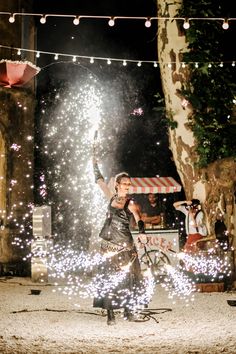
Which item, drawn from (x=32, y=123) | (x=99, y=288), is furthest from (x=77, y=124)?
(x=99, y=288)

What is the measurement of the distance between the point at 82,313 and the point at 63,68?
1075 cm

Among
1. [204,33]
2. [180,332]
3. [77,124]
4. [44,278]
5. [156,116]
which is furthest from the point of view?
[156,116]

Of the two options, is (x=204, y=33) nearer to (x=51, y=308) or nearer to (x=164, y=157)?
(x=51, y=308)

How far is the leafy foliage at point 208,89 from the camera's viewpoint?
10.2 meters

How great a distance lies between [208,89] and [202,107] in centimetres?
42

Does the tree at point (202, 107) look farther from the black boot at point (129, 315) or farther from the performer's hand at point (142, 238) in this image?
the black boot at point (129, 315)

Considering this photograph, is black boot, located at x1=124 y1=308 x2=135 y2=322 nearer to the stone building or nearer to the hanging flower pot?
the hanging flower pot

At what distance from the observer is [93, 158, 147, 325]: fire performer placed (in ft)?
22.1

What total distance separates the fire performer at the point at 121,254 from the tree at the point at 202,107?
3.76 m

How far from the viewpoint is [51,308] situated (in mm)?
8109

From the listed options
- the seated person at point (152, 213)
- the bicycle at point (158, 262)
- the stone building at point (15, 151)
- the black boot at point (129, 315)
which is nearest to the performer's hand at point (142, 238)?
the black boot at point (129, 315)

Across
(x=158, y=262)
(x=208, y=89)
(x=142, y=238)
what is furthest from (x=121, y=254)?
(x=158, y=262)

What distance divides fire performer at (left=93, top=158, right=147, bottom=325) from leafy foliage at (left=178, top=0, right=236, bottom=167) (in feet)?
12.2

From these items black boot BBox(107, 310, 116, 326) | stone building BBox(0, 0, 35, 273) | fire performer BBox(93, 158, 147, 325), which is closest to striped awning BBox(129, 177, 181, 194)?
stone building BBox(0, 0, 35, 273)
